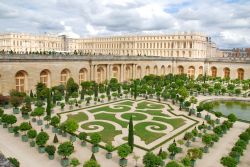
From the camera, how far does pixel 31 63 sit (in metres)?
41.0

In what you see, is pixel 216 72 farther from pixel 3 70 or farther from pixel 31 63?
pixel 3 70

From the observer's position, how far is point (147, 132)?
2531 centimetres

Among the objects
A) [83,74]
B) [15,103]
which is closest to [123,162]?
[15,103]

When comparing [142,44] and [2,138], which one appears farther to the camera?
[142,44]

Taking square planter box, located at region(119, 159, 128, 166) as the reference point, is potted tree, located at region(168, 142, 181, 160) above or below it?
above

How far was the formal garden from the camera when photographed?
61.2 ft

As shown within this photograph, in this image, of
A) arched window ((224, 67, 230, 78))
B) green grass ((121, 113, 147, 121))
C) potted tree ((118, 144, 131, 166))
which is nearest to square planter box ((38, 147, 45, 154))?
potted tree ((118, 144, 131, 166))

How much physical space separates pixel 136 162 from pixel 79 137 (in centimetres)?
606

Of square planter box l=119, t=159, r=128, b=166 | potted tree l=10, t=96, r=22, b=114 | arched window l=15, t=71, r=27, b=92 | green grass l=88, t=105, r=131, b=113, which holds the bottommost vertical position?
square planter box l=119, t=159, r=128, b=166

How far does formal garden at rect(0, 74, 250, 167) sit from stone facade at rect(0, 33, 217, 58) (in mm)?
53820

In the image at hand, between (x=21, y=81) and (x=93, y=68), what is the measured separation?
15875 mm

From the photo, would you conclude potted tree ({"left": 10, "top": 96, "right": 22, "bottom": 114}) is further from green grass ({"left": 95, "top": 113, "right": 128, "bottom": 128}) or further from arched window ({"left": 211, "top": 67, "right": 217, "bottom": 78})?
arched window ({"left": 211, "top": 67, "right": 217, "bottom": 78})

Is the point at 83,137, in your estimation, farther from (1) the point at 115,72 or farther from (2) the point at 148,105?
(1) the point at 115,72

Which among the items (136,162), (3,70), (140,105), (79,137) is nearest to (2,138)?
(79,137)
